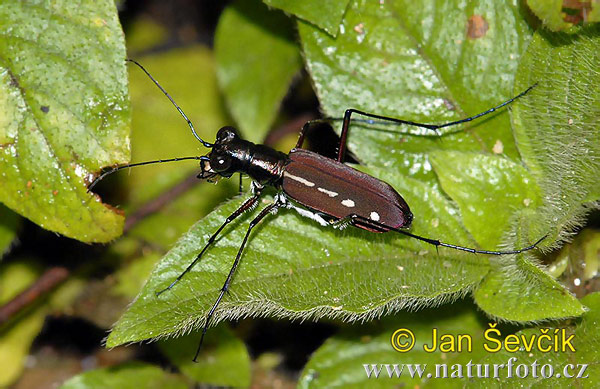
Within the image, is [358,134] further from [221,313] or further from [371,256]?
[221,313]

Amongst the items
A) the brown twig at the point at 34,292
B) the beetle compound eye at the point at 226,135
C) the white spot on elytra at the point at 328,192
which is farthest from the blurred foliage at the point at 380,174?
the brown twig at the point at 34,292

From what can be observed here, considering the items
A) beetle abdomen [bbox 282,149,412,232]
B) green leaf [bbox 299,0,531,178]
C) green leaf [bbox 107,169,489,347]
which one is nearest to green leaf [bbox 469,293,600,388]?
green leaf [bbox 107,169,489,347]

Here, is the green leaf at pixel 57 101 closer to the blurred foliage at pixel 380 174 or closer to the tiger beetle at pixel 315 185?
the blurred foliage at pixel 380 174

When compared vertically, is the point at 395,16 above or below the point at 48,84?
above

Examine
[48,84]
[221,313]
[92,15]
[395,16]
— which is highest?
[395,16]

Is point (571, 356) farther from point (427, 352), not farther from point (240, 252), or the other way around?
point (240, 252)

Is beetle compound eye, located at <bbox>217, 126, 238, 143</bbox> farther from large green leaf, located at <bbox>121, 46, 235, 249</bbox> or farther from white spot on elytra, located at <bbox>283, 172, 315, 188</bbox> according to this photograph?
large green leaf, located at <bbox>121, 46, 235, 249</bbox>

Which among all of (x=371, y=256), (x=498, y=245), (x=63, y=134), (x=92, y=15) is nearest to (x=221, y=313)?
(x=371, y=256)
